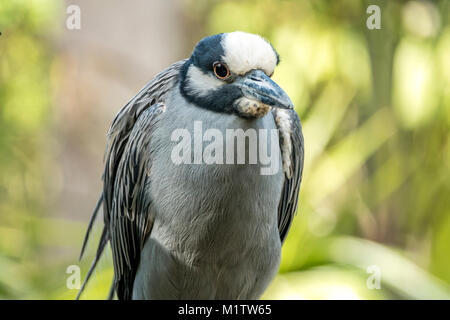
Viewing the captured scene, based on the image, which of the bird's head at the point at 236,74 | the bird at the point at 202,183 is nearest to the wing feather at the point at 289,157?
the bird at the point at 202,183

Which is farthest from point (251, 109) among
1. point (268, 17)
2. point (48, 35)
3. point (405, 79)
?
point (48, 35)

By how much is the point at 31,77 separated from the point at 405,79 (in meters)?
1.81

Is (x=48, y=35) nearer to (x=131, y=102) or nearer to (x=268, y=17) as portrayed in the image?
(x=268, y=17)

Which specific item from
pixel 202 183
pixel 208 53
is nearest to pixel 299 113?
pixel 202 183

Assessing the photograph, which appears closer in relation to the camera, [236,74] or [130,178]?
[236,74]

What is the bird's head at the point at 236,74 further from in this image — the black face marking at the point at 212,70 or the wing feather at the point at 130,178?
the wing feather at the point at 130,178

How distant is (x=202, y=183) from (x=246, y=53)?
0.27m

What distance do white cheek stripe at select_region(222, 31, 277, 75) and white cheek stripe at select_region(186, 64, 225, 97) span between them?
0.04m

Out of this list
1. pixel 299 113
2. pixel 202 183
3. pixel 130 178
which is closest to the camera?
pixel 202 183

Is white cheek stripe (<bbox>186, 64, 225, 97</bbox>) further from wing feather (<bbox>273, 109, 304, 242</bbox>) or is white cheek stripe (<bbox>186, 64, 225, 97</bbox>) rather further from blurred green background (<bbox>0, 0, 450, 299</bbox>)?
blurred green background (<bbox>0, 0, 450, 299</bbox>)

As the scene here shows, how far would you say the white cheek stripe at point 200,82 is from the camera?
2.99 feet

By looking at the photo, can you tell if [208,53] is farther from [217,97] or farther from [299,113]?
[299,113]

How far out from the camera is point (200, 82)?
93cm

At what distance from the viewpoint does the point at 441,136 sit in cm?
274
